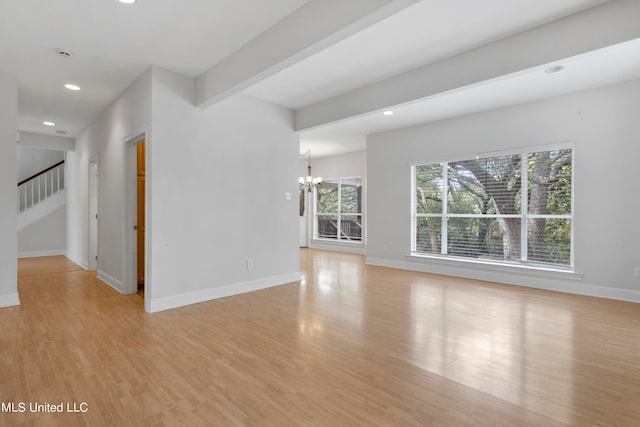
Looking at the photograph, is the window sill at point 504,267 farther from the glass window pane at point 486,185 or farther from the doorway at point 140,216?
the doorway at point 140,216

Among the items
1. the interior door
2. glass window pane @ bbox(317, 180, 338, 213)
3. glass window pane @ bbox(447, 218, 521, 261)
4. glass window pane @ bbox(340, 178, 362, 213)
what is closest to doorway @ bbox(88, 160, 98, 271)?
the interior door

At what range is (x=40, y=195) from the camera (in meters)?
8.05

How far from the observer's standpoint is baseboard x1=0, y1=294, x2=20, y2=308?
388 centimetres

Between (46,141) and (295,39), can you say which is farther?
(46,141)

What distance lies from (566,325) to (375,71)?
139 inches

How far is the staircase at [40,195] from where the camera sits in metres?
7.77

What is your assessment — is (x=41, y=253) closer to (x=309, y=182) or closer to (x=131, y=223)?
(x=131, y=223)

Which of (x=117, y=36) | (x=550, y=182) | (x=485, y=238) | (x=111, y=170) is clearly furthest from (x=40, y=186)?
(x=550, y=182)

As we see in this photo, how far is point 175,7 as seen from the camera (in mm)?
2672

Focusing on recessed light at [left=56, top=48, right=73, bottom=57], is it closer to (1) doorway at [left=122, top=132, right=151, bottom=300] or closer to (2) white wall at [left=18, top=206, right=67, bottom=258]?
(1) doorway at [left=122, top=132, right=151, bottom=300]

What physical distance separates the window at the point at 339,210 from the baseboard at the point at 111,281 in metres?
6.08

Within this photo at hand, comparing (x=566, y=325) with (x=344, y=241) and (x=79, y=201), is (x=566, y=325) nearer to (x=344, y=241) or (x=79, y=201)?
(x=344, y=241)

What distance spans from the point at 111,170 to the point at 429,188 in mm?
5734

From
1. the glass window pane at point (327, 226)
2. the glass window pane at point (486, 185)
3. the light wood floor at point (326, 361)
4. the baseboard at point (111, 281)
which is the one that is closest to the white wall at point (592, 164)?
the glass window pane at point (486, 185)
